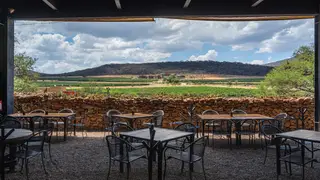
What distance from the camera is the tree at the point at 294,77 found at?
8.95 metres

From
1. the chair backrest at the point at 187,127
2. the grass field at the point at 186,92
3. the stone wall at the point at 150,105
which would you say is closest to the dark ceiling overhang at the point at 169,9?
the stone wall at the point at 150,105

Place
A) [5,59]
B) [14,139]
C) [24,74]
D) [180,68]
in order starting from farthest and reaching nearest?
[180,68] < [24,74] < [5,59] < [14,139]

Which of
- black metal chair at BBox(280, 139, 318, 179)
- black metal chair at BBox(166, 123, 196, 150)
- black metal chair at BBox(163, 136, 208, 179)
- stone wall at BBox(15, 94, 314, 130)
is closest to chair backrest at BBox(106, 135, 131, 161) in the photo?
black metal chair at BBox(163, 136, 208, 179)

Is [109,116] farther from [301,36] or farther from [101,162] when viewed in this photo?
[301,36]

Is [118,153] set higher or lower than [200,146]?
lower

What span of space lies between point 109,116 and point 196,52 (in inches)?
323

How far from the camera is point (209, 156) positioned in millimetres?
5156

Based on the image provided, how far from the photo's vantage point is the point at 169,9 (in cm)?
662

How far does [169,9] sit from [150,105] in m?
2.95

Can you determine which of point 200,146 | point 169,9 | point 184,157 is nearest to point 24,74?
point 169,9

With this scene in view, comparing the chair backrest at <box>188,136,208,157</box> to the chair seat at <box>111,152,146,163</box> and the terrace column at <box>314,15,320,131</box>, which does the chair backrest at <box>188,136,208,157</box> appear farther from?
the terrace column at <box>314,15,320,131</box>

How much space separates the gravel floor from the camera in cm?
397

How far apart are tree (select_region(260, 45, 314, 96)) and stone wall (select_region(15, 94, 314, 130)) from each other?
4.33 feet

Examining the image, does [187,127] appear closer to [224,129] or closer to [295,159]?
[295,159]
